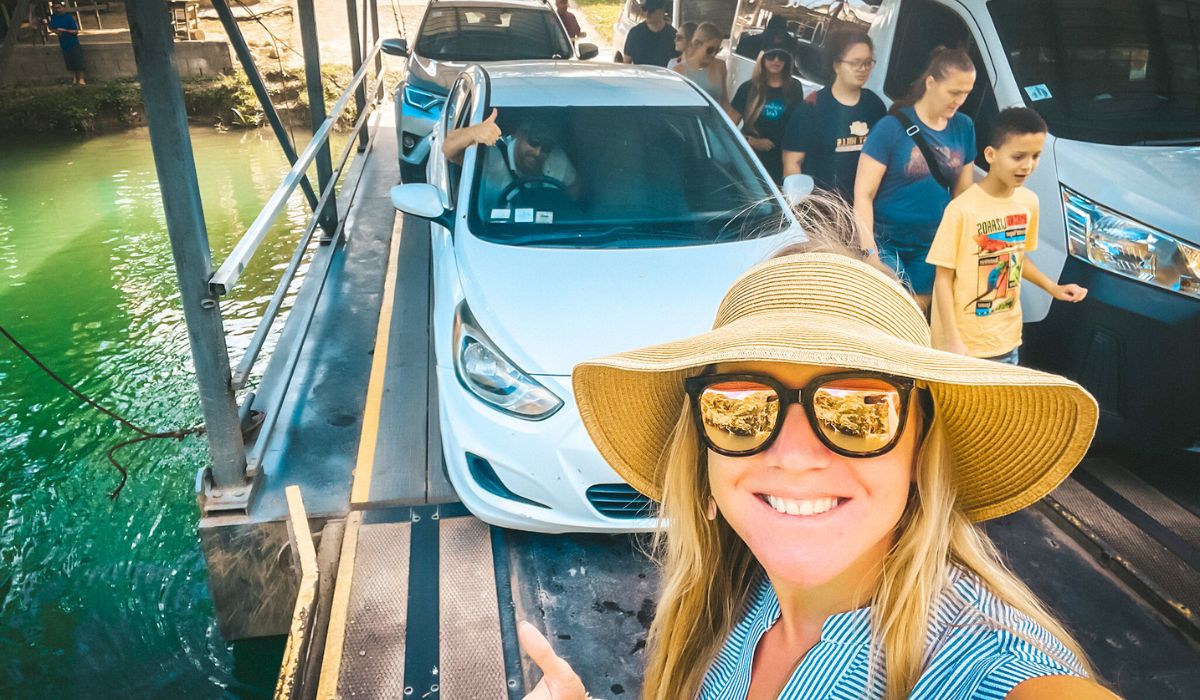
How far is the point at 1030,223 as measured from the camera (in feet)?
12.2

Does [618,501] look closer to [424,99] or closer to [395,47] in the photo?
[424,99]

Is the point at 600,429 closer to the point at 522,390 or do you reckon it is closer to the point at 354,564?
the point at 522,390

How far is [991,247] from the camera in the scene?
3666 mm

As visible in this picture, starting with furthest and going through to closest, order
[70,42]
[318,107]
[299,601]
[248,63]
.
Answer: [70,42] < [318,107] < [248,63] < [299,601]

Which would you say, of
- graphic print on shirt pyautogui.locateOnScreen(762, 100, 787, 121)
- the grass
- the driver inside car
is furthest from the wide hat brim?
the grass

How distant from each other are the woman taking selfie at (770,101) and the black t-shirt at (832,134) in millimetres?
1058

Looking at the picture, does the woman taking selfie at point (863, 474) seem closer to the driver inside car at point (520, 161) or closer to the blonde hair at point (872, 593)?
the blonde hair at point (872, 593)

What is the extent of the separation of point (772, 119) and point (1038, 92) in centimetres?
202

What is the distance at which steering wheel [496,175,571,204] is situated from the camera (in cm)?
430

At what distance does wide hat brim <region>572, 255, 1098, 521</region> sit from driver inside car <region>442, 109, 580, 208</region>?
297 centimetres

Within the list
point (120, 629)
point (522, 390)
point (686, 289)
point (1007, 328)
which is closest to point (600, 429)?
point (522, 390)

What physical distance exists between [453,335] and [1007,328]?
2418mm

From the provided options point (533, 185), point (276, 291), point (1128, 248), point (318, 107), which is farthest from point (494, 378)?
point (318, 107)

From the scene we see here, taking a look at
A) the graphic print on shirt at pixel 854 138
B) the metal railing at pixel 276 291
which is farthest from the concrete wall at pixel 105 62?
the graphic print on shirt at pixel 854 138
